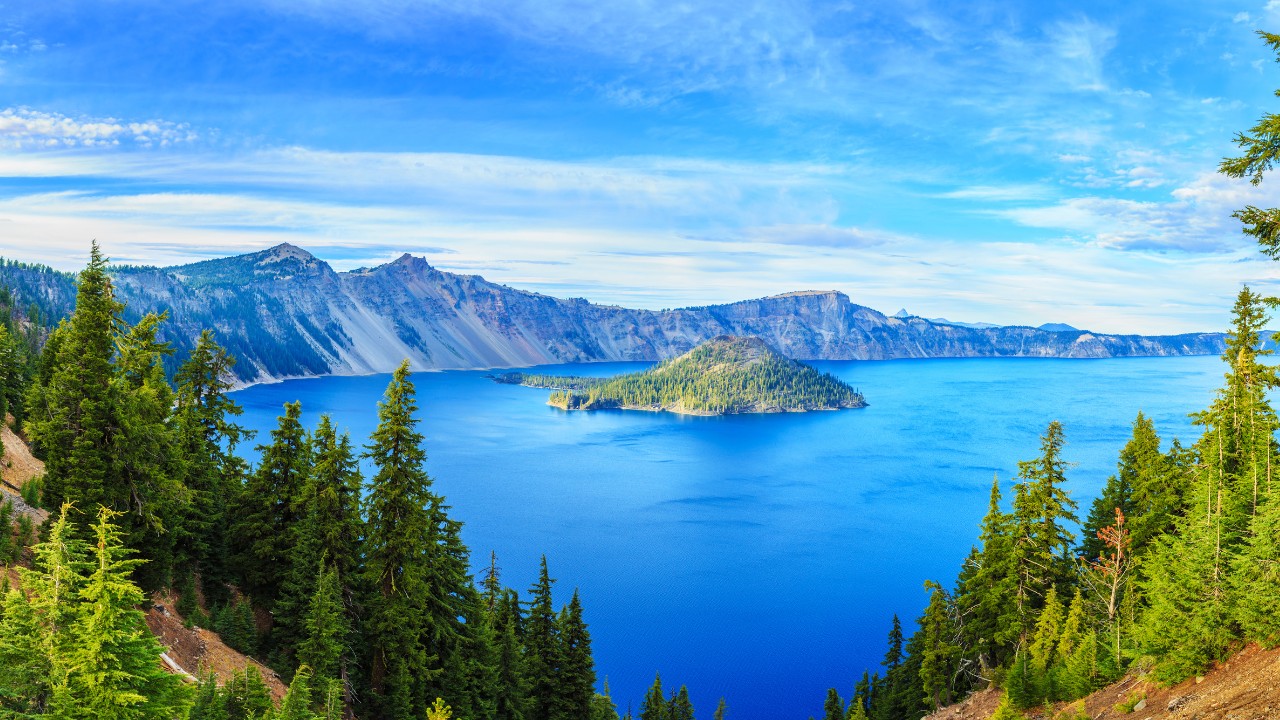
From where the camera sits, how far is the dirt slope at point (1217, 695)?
16625mm

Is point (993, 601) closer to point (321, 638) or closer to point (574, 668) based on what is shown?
point (574, 668)

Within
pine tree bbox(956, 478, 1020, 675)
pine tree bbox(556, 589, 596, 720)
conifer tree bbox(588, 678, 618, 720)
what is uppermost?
pine tree bbox(956, 478, 1020, 675)

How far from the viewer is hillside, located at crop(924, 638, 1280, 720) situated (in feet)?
54.6

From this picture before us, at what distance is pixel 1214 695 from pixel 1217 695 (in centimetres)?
12

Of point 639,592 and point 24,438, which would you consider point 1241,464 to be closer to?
point 24,438

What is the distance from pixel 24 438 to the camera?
1608 inches

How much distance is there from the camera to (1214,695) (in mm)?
18406

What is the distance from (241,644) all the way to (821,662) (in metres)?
59.0

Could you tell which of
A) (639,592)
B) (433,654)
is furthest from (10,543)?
(639,592)

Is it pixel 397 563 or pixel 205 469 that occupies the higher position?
pixel 205 469

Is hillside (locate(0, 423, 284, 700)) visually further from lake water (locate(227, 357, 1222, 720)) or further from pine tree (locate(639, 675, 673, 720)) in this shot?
lake water (locate(227, 357, 1222, 720))

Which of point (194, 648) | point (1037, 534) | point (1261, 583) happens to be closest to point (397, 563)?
point (194, 648)

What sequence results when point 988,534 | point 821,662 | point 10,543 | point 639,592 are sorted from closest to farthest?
point 10,543 < point 988,534 < point 821,662 < point 639,592

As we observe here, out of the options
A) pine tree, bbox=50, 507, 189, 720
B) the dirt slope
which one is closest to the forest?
pine tree, bbox=50, 507, 189, 720
